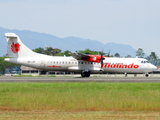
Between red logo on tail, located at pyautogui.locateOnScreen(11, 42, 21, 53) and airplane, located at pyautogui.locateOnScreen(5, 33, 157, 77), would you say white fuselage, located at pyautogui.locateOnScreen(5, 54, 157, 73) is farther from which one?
red logo on tail, located at pyautogui.locateOnScreen(11, 42, 21, 53)

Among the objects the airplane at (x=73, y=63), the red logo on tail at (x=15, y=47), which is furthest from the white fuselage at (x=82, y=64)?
the red logo on tail at (x=15, y=47)

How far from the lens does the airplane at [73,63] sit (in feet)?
143

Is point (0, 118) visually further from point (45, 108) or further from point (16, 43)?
point (16, 43)

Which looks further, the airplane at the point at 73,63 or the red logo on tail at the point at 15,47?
the red logo on tail at the point at 15,47

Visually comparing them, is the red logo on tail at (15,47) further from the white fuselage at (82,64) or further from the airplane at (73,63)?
the white fuselage at (82,64)

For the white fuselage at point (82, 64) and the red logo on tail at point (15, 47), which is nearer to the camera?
the white fuselage at point (82, 64)

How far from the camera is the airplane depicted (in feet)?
143

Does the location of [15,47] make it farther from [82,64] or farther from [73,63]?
[82,64]

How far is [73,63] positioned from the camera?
4412 centimetres

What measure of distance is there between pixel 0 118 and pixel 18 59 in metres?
32.6

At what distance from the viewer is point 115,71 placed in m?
43.9

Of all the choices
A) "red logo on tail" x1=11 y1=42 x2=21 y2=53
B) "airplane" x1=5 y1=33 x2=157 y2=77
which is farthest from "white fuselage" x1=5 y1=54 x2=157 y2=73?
"red logo on tail" x1=11 y1=42 x2=21 y2=53

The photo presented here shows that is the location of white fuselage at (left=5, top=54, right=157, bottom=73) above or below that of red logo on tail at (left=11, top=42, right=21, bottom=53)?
below

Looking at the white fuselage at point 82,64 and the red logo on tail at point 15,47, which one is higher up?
the red logo on tail at point 15,47
